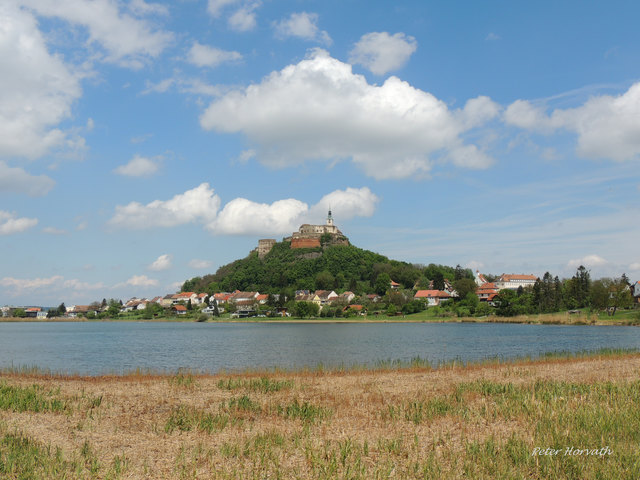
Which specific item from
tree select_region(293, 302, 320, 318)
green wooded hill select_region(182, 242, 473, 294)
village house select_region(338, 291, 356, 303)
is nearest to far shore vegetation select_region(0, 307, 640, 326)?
tree select_region(293, 302, 320, 318)

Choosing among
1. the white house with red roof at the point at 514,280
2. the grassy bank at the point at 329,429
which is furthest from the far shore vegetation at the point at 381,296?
the grassy bank at the point at 329,429

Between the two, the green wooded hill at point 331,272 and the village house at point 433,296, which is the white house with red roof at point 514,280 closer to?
the green wooded hill at point 331,272

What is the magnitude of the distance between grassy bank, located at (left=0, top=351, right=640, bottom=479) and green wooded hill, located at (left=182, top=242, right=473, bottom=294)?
137482 mm

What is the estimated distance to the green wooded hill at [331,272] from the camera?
167625 millimetres

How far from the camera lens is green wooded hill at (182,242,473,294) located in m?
168

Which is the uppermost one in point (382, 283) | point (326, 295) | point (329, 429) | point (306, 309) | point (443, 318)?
point (382, 283)

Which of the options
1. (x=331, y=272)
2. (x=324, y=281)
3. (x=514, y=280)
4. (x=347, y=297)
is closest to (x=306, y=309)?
(x=347, y=297)

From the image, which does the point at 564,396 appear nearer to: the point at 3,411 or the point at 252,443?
the point at 252,443

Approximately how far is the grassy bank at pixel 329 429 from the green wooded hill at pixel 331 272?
137482 millimetres

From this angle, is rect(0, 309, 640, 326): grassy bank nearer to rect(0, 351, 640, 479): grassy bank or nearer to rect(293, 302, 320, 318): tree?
rect(293, 302, 320, 318): tree

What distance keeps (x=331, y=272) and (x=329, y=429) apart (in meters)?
165

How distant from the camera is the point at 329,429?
42.5 feet

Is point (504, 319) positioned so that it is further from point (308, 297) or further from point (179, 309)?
point (179, 309)

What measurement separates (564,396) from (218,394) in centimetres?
1172
